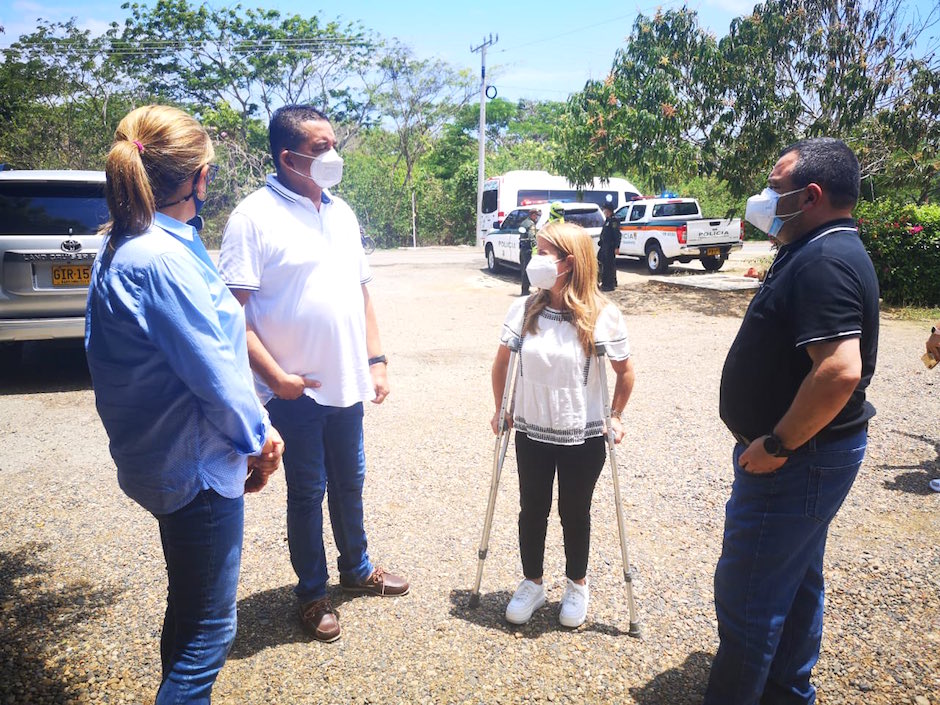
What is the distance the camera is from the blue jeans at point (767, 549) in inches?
83.4

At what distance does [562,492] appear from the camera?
2.98 metres

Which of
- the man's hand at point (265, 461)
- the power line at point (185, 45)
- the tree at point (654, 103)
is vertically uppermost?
the power line at point (185, 45)

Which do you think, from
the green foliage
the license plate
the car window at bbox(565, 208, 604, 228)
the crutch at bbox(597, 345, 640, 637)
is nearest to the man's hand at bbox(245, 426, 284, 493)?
the crutch at bbox(597, 345, 640, 637)

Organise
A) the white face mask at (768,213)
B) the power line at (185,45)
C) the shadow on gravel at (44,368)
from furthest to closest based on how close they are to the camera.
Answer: the power line at (185,45) → the shadow on gravel at (44,368) → the white face mask at (768,213)

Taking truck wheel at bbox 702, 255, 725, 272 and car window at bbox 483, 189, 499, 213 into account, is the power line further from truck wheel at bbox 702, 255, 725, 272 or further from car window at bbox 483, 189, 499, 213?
truck wheel at bbox 702, 255, 725, 272

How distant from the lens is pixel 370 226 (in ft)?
97.7

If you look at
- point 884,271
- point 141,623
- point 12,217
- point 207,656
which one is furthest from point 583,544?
point 884,271

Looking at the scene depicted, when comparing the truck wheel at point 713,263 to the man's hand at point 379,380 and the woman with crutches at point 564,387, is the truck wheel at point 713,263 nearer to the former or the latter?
the woman with crutches at point 564,387

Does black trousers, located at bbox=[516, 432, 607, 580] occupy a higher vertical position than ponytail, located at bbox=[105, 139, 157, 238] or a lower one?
lower

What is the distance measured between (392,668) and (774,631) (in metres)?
1.44

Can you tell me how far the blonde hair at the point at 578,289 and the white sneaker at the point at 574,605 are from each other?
1070 millimetres

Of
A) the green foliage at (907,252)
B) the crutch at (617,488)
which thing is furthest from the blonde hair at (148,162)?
the green foliage at (907,252)

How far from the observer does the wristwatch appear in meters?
2.05

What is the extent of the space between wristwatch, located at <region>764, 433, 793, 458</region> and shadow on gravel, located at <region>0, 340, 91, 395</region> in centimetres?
667
